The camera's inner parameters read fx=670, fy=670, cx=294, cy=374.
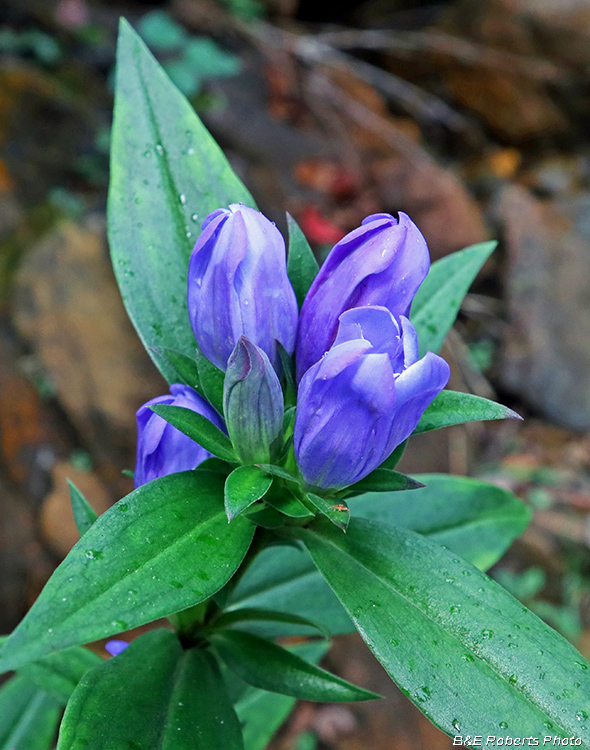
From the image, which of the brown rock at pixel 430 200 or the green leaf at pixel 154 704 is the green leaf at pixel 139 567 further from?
the brown rock at pixel 430 200

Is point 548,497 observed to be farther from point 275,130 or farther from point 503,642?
point 503,642

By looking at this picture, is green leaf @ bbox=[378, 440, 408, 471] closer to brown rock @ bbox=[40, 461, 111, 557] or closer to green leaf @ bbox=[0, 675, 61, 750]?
green leaf @ bbox=[0, 675, 61, 750]

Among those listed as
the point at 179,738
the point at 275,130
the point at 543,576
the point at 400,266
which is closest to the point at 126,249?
the point at 400,266

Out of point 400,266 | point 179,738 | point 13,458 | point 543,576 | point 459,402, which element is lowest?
point 543,576

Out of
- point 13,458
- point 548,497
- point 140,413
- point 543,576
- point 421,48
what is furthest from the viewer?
point 421,48

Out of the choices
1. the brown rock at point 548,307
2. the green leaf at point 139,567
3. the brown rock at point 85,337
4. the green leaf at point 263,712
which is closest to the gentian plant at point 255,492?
the green leaf at point 139,567

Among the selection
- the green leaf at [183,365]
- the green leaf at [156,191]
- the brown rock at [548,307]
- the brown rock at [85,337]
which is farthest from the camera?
the brown rock at [548,307]

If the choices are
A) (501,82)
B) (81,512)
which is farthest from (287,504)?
(501,82)

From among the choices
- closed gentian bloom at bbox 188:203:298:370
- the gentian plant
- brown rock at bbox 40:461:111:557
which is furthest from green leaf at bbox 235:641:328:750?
brown rock at bbox 40:461:111:557
